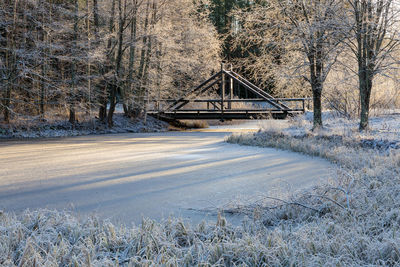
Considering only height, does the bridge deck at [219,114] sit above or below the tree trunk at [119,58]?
below

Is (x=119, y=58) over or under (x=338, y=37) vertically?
over

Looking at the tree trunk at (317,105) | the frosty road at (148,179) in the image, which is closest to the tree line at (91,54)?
the frosty road at (148,179)

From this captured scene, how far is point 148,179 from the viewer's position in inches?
263

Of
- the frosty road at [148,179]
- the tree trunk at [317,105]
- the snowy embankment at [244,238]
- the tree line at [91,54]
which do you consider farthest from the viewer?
the tree line at [91,54]

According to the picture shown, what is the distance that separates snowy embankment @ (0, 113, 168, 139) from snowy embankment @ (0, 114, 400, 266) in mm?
12273

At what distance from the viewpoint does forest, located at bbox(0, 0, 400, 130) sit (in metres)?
11.0

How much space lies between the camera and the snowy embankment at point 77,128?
1547 cm

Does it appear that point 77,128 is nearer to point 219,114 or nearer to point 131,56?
point 131,56

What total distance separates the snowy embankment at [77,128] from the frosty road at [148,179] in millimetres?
5015

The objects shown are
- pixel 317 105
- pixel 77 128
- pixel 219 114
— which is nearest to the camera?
pixel 317 105

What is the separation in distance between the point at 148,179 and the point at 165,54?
48.4 feet

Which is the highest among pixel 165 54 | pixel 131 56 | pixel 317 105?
pixel 165 54

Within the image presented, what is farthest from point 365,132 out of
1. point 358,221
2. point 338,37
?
point 358,221

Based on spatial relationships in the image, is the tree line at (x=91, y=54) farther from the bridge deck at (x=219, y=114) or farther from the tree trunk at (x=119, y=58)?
the bridge deck at (x=219, y=114)
